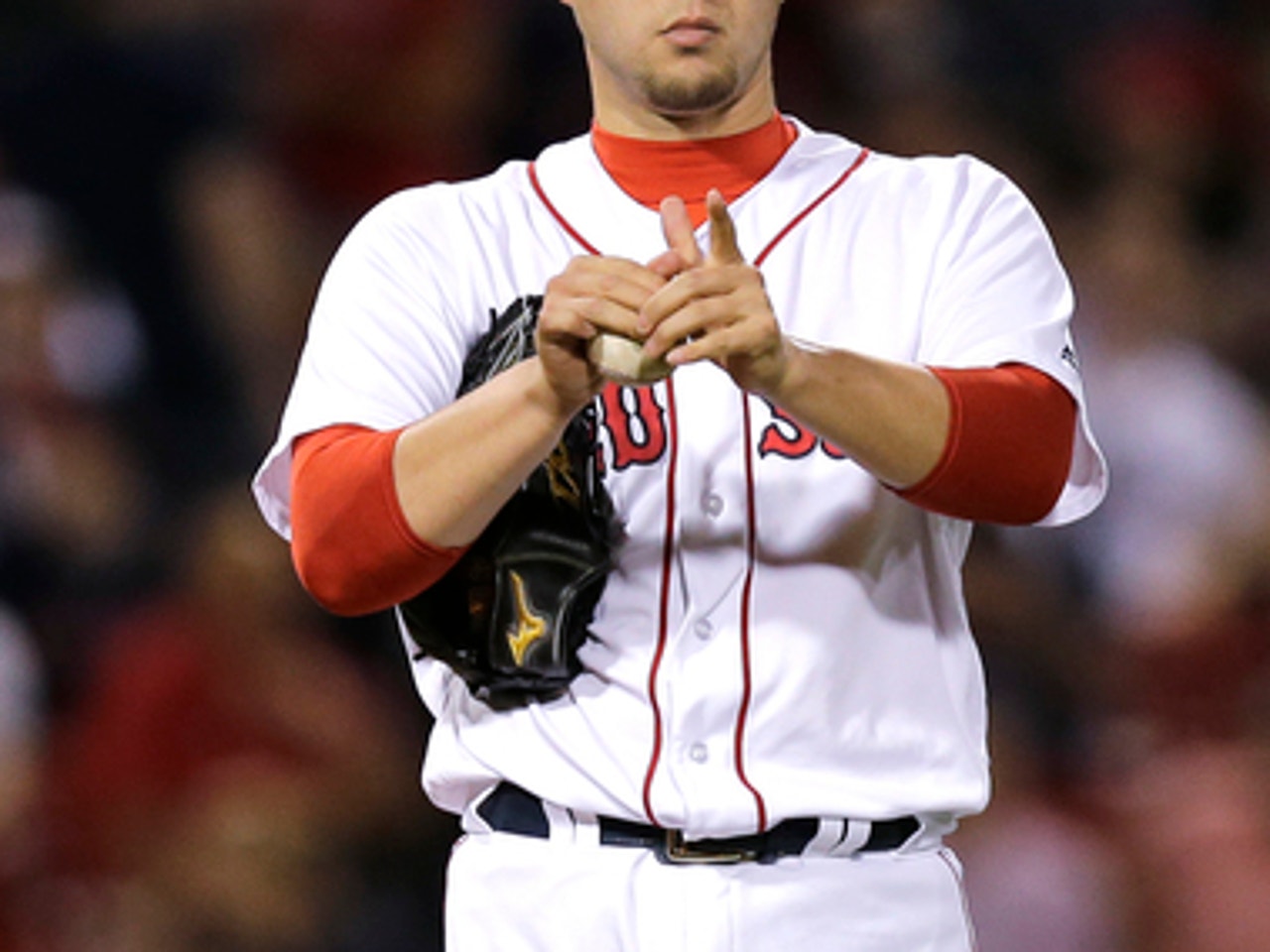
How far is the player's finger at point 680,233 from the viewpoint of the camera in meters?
1.34

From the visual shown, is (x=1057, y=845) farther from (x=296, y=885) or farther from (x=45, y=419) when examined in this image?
(x=45, y=419)

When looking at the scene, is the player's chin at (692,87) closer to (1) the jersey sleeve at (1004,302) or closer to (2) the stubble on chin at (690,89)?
(2) the stubble on chin at (690,89)

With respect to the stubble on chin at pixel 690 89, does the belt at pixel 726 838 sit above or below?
below

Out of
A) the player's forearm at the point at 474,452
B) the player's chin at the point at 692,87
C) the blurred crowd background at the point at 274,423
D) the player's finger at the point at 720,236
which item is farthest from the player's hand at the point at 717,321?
the blurred crowd background at the point at 274,423

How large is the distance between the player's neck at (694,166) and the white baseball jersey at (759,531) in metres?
0.05

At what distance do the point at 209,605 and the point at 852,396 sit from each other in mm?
1761

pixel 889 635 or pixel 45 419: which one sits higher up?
pixel 45 419

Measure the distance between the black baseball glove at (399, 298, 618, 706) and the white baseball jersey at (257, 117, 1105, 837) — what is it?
45 millimetres

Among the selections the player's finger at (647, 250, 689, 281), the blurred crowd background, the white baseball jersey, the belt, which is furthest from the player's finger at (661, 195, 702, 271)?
the blurred crowd background

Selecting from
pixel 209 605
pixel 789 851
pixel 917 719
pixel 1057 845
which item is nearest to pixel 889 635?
pixel 917 719

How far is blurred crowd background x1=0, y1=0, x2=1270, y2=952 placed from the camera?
9.23ft

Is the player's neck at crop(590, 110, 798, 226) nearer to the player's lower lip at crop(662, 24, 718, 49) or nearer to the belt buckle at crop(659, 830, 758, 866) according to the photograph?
the player's lower lip at crop(662, 24, 718, 49)

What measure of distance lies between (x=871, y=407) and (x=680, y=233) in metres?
0.18

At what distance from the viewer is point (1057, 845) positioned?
2.79 m
